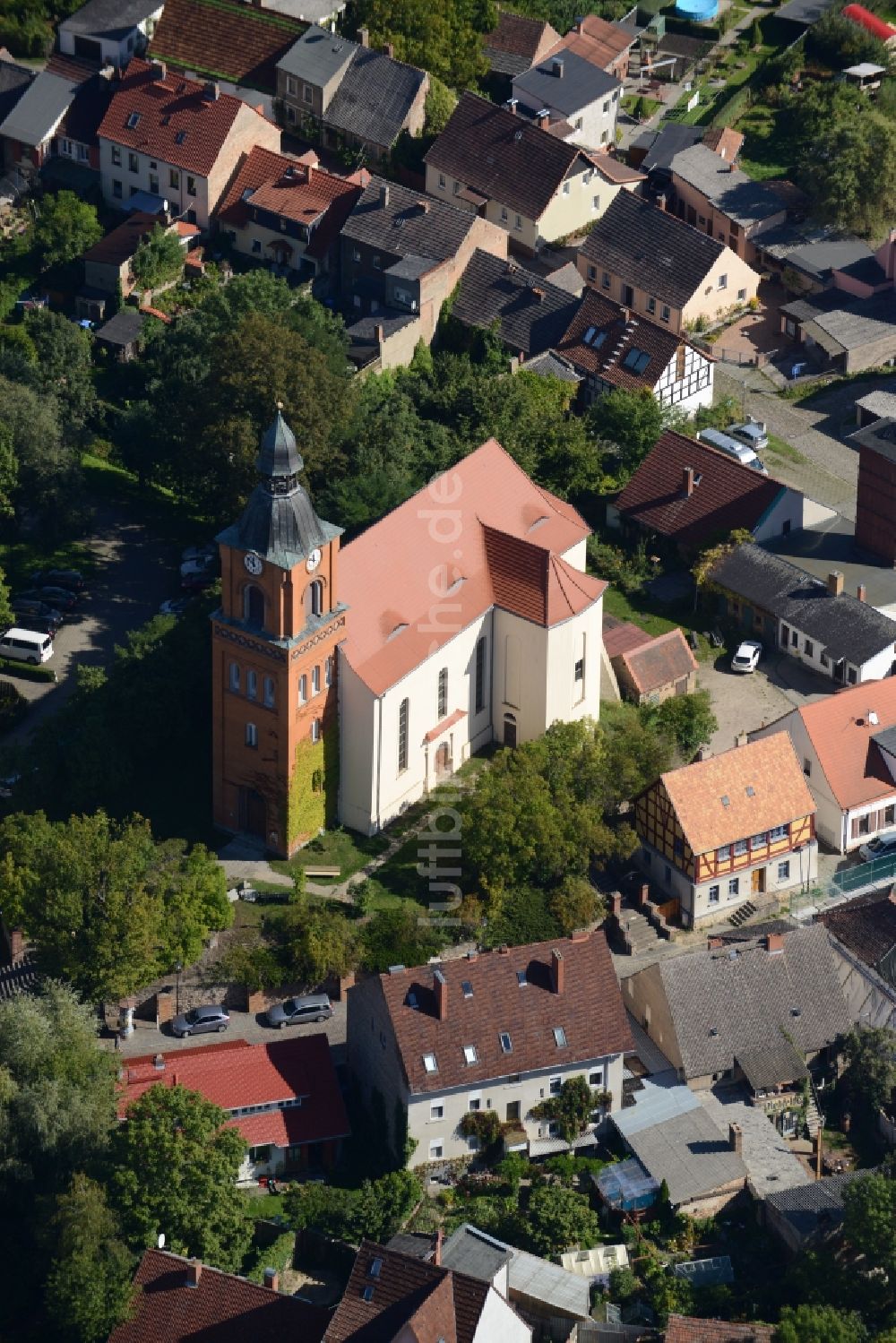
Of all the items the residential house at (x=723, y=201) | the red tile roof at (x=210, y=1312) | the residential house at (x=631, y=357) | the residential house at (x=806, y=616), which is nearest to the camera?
the red tile roof at (x=210, y=1312)

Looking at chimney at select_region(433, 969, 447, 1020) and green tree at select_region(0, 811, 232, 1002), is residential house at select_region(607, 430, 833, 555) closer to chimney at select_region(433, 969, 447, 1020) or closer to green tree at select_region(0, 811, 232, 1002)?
green tree at select_region(0, 811, 232, 1002)

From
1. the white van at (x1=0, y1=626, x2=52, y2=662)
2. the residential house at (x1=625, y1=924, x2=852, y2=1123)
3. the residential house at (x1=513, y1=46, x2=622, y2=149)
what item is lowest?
the residential house at (x1=625, y1=924, x2=852, y2=1123)

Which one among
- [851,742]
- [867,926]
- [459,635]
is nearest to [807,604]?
[851,742]

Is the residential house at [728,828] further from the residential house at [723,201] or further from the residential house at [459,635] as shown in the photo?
the residential house at [723,201]

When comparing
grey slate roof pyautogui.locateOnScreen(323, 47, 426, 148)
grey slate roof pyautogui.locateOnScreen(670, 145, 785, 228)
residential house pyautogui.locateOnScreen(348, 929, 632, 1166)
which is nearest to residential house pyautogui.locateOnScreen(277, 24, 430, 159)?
grey slate roof pyautogui.locateOnScreen(323, 47, 426, 148)

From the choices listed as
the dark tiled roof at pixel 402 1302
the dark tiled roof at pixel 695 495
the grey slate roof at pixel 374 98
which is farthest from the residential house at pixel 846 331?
the dark tiled roof at pixel 402 1302
